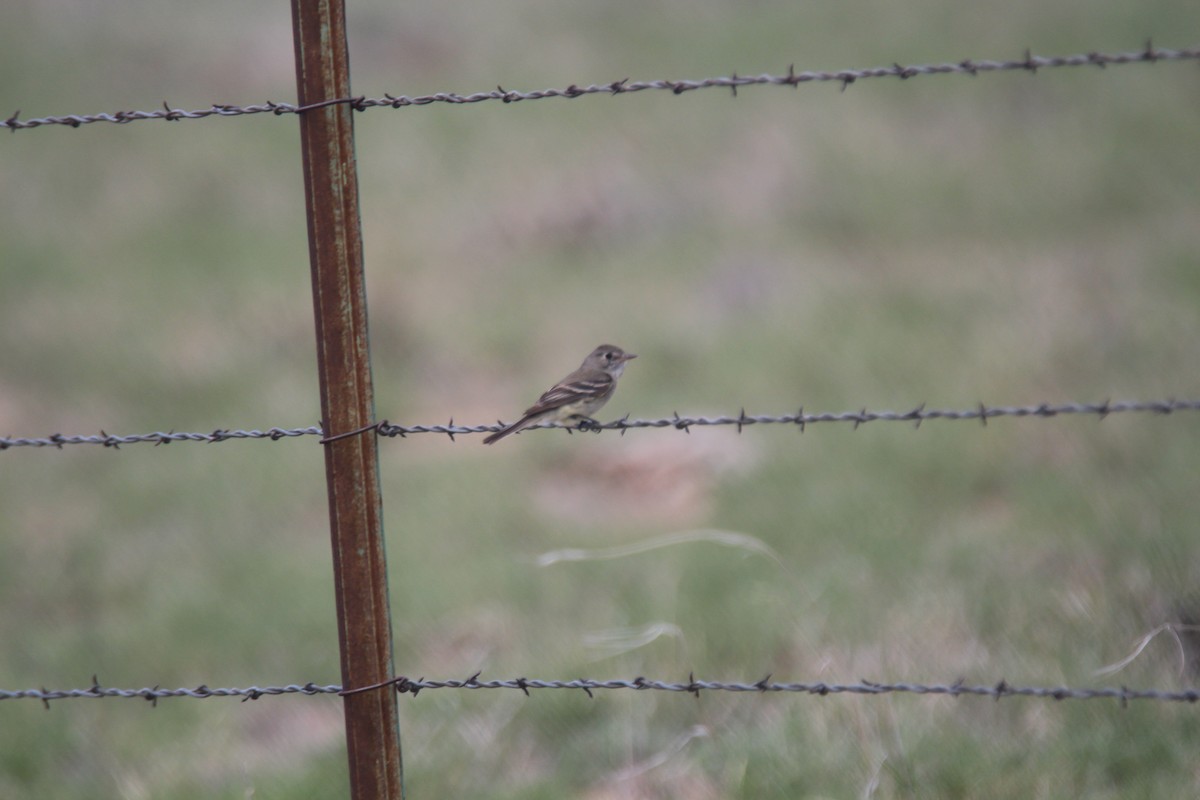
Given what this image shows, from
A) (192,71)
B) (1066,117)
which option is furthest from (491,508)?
(192,71)

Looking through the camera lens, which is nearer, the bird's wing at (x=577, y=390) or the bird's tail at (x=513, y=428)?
the bird's tail at (x=513, y=428)

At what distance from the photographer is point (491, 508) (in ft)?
27.8

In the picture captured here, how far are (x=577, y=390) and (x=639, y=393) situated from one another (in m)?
4.17

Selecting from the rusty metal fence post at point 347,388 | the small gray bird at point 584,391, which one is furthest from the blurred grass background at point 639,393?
the rusty metal fence post at point 347,388

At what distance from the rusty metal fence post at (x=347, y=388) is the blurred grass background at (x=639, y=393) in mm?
1526

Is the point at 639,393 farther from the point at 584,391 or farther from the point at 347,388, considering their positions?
the point at 347,388

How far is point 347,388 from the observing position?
3.45 meters

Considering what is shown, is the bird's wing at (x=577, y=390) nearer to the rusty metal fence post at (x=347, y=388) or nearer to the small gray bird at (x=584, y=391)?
the small gray bird at (x=584, y=391)

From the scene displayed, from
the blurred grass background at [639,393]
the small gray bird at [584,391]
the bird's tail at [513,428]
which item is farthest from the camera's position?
the small gray bird at [584,391]

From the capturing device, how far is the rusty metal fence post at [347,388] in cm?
338

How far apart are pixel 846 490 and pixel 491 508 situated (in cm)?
235

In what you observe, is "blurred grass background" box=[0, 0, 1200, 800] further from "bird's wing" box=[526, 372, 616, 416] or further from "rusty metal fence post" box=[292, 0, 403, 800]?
"rusty metal fence post" box=[292, 0, 403, 800]

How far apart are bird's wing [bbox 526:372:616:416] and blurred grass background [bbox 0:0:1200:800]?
119 centimetres

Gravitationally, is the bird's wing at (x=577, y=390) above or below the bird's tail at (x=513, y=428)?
above
